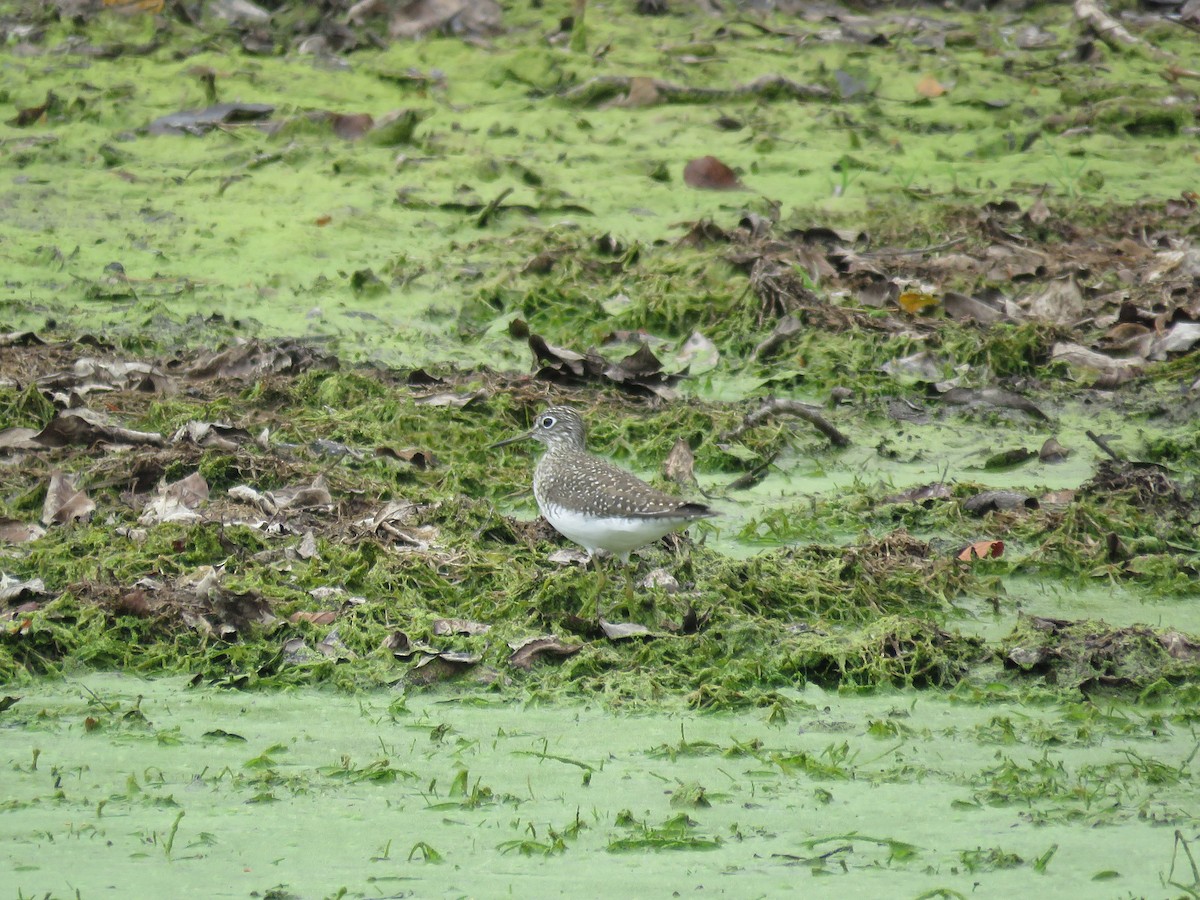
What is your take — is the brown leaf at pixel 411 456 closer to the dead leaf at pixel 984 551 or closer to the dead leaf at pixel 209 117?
the dead leaf at pixel 984 551

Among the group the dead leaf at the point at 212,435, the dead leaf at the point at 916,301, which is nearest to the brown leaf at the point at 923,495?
the dead leaf at the point at 916,301

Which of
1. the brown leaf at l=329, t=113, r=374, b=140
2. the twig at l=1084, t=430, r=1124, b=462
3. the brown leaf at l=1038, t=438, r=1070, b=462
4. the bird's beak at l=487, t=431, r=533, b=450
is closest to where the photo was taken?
the twig at l=1084, t=430, r=1124, b=462

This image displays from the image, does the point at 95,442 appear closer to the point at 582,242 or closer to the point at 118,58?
the point at 582,242

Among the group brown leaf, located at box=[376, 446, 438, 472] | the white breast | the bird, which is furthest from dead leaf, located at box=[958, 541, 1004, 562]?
brown leaf, located at box=[376, 446, 438, 472]

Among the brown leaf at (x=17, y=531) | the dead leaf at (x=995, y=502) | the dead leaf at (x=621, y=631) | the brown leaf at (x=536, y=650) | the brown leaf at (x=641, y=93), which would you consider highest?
the brown leaf at (x=536, y=650)

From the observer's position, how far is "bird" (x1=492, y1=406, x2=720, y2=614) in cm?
508

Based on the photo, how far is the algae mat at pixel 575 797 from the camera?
139 inches

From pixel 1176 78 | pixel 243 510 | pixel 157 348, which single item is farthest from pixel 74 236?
pixel 1176 78

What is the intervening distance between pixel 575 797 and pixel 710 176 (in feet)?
21.0

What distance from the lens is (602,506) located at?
520 centimetres

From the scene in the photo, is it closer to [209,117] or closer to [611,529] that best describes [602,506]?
[611,529]

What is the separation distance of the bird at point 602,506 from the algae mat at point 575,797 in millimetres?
762

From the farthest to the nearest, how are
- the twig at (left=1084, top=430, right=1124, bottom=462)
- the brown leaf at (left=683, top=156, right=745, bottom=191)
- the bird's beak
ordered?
the brown leaf at (left=683, top=156, right=745, bottom=191) < the bird's beak < the twig at (left=1084, top=430, right=1124, bottom=462)

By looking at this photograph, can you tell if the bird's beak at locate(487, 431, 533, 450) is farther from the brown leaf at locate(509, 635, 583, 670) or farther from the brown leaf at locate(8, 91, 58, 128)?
the brown leaf at locate(8, 91, 58, 128)
